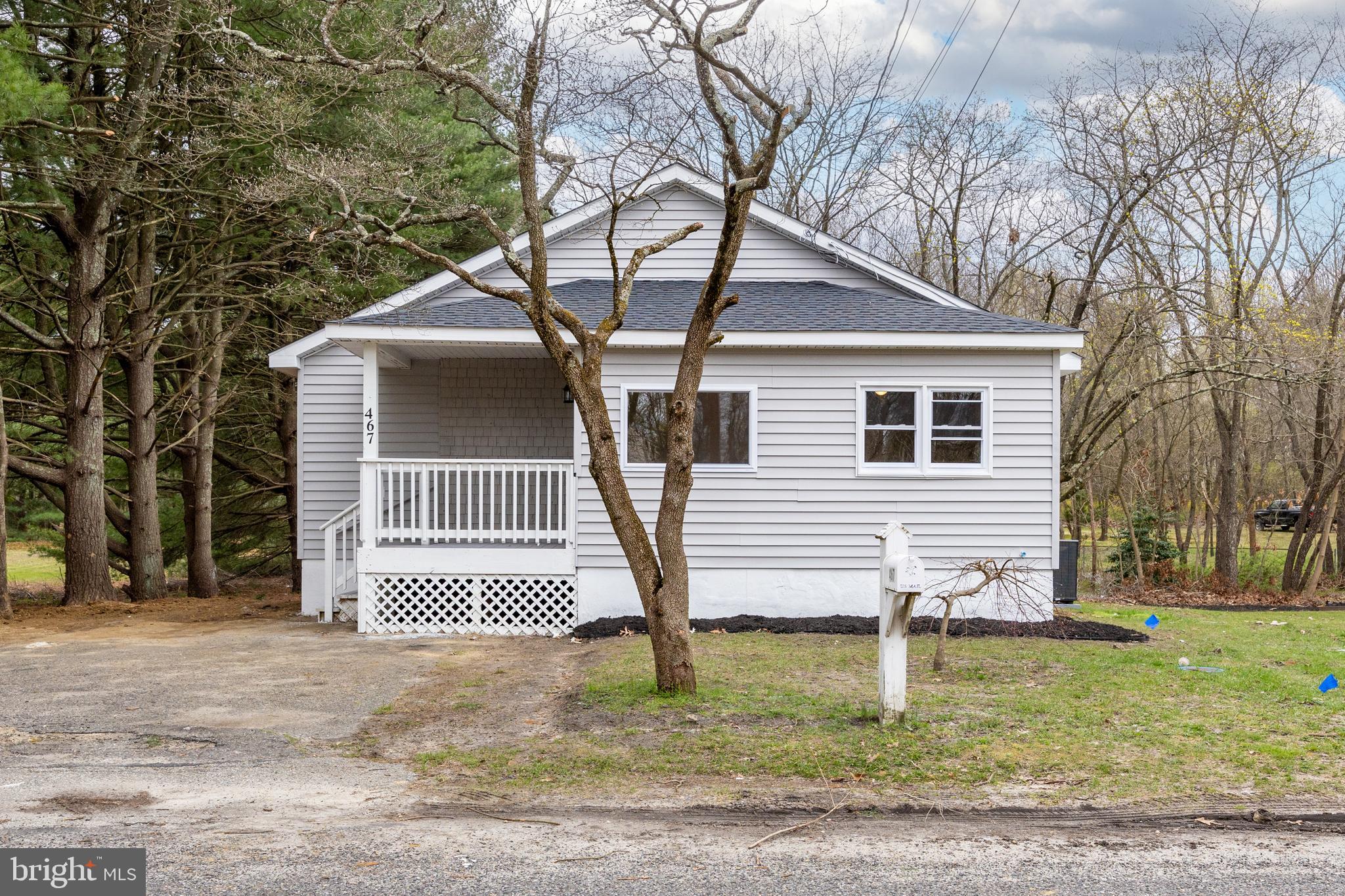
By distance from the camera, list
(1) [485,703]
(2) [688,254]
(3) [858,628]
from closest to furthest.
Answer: (1) [485,703]
(3) [858,628]
(2) [688,254]

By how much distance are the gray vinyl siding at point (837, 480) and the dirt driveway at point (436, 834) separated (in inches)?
200

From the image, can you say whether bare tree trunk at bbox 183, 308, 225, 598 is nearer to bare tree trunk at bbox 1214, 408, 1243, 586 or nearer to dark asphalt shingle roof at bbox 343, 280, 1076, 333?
dark asphalt shingle roof at bbox 343, 280, 1076, 333

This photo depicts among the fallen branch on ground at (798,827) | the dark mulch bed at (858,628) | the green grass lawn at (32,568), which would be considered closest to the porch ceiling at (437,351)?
the dark mulch bed at (858,628)

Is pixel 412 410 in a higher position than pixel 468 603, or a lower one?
higher

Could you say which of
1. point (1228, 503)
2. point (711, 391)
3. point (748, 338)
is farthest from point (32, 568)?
point (1228, 503)

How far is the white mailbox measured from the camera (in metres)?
6.12

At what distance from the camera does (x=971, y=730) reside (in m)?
6.47

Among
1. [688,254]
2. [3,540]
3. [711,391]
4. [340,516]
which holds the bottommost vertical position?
[3,540]

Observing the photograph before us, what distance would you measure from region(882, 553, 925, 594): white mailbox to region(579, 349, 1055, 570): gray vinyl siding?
5.60 meters

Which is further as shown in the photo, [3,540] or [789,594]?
[3,540]

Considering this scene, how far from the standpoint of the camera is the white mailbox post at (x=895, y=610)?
6160 mm

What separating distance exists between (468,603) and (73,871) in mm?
7637

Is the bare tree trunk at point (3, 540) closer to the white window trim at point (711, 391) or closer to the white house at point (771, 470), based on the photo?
the white house at point (771, 470)

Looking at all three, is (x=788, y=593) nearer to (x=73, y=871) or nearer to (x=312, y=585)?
(x=312, y=585)
